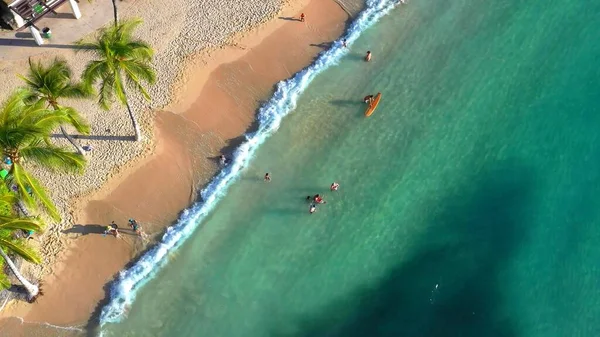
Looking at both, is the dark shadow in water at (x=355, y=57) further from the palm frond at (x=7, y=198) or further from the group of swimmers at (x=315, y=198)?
the palm frond at (x=7, y=198)

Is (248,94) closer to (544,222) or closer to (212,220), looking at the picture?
(212,220)

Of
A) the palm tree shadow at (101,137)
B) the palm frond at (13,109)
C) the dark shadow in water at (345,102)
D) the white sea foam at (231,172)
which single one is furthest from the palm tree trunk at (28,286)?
the dark shadow in water at (345,102)

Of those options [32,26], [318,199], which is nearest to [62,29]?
[32,26]

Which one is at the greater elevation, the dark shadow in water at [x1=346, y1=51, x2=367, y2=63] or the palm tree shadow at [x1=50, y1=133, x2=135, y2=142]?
the palm tree shadow at [x1=50, y1=133, x2=135, y2=142]

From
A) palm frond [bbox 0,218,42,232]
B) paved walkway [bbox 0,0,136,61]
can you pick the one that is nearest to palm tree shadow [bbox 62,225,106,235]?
palm frond [bbox 0,218,42,232]

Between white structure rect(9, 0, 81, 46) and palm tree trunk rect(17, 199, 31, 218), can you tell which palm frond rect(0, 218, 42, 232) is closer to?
palm tree trunk rect(17, 199, 31, 218)

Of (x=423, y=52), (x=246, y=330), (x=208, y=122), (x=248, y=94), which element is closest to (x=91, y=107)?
(x=208, y=122)

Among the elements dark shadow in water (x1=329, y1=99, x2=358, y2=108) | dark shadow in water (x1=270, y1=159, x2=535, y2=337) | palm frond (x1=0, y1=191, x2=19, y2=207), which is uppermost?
palm frond (x1=0, y1=191, x2=19, y2=207)
